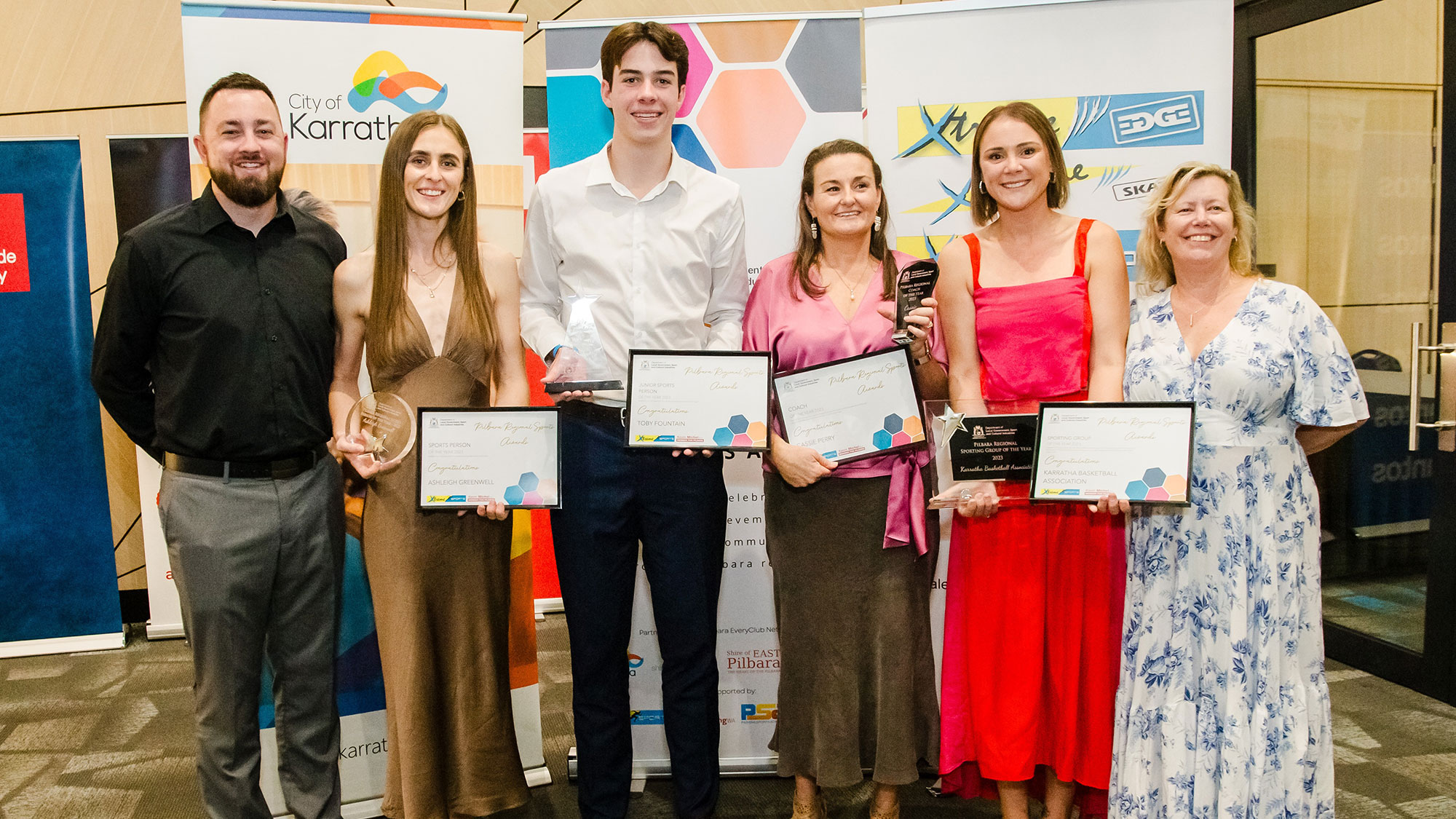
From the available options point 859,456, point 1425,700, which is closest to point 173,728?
point 859,456

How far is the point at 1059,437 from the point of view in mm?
2203

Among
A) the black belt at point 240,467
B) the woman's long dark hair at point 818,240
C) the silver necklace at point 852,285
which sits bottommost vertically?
the black belt at point 240,467

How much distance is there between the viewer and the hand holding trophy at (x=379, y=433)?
2.46 metres

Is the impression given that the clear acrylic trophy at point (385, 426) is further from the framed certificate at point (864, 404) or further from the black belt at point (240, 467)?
the framed certificate at point (864, 404)

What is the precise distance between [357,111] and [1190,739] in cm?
305

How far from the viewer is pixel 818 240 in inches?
100.0

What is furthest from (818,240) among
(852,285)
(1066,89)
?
(1066,89)

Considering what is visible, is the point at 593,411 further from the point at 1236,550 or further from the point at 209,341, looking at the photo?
the point at 1236,550

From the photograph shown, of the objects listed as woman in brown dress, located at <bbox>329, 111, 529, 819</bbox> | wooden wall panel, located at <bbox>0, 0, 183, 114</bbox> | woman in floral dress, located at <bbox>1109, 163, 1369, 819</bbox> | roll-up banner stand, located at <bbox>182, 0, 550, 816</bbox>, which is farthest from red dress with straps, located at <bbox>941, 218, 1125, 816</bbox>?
wooden wall panel, located at <bbox>0, 0, 183, 114</bbox>

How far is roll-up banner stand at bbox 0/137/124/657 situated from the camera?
470cm

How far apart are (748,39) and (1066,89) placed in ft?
3.65

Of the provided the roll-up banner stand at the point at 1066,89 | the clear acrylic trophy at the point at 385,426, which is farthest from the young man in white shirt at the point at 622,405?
the roll-up banner stand at the point at 1066,89

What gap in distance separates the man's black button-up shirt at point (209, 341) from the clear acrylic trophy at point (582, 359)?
0.70m

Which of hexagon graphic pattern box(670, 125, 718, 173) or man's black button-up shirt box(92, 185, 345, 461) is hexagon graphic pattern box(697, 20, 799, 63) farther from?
man's black button-up shirt box(92, 185, 345, 461)
